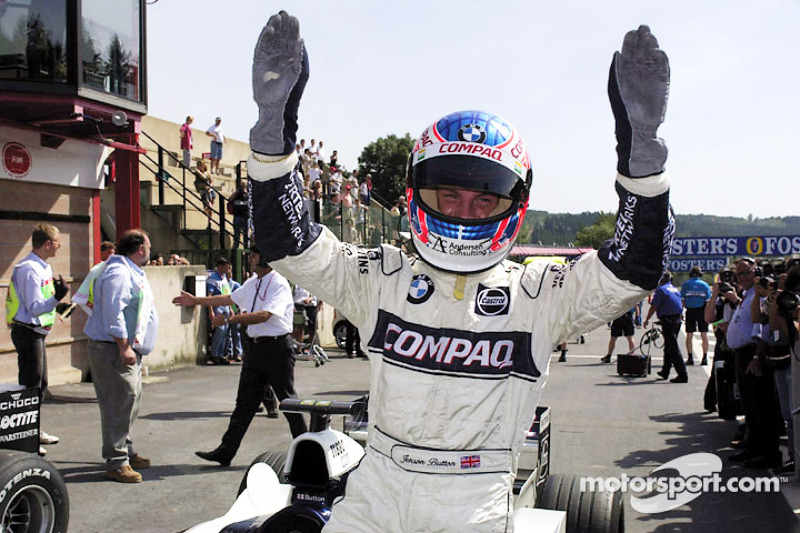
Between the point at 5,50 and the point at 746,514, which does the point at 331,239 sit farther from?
the point at 5,50

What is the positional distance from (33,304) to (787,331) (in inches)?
275

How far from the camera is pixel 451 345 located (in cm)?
260

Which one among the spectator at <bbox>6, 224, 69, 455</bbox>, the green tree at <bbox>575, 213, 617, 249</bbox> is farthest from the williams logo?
the green tree at <bbox>575, 213, 617, 249</bbox>

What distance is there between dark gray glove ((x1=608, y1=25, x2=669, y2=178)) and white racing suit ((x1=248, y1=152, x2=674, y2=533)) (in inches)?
3.9

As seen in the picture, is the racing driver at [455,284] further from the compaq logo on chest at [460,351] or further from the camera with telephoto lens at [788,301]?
the camera with telephoto lens at [788,301]

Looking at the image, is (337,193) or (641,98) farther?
(337,193)

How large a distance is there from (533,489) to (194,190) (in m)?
15.9

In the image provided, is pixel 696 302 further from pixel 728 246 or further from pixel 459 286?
pixel 728 246

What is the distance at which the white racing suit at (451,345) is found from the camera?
97.1 inches

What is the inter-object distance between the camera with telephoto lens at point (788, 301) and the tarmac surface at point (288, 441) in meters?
1.53

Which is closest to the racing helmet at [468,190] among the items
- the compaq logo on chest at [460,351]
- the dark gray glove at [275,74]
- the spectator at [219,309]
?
the compaq logo on chest at [460,351]

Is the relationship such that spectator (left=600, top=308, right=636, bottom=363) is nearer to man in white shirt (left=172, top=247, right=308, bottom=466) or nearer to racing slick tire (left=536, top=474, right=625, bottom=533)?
man in white shirt (left=172, top=247, right=308, bottom=466)

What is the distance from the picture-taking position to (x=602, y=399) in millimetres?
11062

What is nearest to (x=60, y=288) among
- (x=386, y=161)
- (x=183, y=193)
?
(x=183, y=193)
